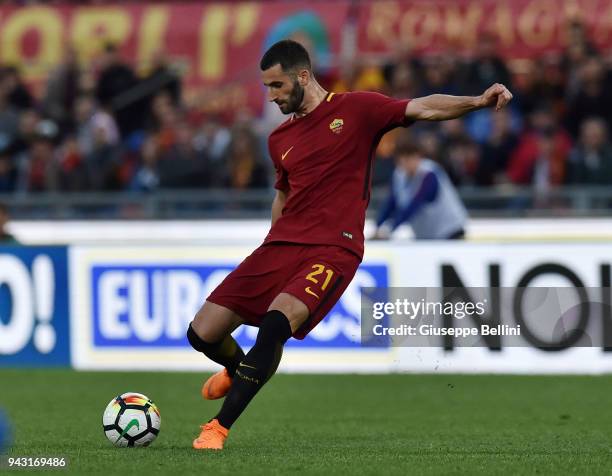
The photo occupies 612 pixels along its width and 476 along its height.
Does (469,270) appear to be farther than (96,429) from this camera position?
Yes

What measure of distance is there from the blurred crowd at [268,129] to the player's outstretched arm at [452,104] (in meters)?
7.68

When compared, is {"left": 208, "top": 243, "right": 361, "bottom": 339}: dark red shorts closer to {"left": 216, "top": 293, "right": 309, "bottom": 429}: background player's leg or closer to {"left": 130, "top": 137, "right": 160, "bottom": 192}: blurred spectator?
{"left": 216, "top": 293, "right": 309, "bottom": 429}: background player's leg

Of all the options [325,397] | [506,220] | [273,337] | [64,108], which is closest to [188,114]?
[64,108]

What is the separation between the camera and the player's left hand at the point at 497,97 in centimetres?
747

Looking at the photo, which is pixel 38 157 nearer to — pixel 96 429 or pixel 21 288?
pixel 21 288

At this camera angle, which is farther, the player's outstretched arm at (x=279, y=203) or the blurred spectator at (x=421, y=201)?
the blurred spectator at (x=421, y=201)

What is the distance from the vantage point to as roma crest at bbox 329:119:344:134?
8195 millimetres

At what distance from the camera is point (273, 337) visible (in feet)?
25.8

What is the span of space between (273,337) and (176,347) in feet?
21.8

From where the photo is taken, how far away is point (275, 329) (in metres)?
7.86

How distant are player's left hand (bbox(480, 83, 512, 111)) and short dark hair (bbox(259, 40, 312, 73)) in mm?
1142

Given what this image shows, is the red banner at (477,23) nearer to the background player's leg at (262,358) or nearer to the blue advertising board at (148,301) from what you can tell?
the blue advertising board at (148,301)

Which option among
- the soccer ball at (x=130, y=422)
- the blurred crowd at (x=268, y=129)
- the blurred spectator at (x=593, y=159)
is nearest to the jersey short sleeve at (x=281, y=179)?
the soccer ball at (x=130, y=422)

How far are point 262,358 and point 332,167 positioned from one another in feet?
3.90
